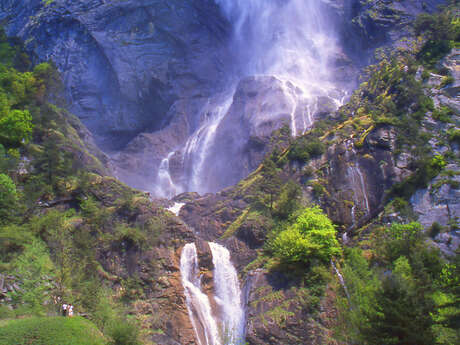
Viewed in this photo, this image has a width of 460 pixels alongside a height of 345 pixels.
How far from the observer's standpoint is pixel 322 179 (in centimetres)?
3066

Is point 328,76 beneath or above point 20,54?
above

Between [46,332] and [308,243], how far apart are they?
16.2 meters

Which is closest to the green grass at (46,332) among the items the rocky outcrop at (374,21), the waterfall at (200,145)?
the waterfall at (200,145)

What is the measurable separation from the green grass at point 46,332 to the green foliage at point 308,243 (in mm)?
13258

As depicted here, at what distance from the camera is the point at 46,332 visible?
502 inches

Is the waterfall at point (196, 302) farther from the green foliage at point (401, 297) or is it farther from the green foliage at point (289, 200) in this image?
the green foliage at point (401, 297)

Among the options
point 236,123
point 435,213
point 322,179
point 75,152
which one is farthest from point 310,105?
point 75,152

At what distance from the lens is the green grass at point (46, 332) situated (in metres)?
12.1

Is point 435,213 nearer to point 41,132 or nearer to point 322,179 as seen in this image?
point 322,179

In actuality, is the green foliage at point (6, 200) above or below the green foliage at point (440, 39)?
below

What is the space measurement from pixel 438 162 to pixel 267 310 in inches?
731

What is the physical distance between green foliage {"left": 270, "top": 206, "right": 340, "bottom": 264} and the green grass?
1326 cm

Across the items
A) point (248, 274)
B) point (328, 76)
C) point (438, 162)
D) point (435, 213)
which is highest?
point (328, 76)

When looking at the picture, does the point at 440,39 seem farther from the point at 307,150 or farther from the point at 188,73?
the point at 188,73
